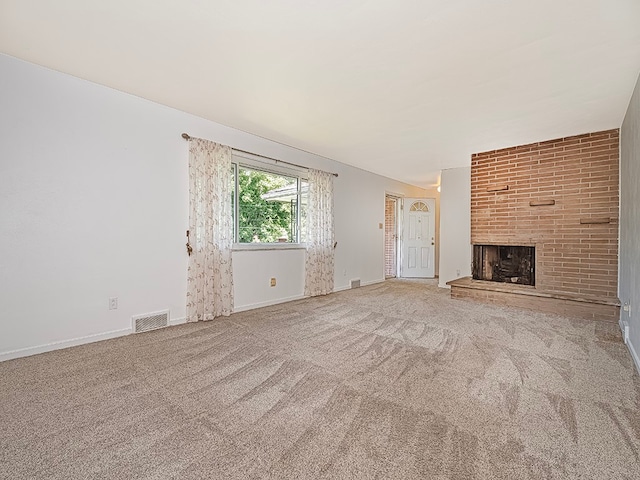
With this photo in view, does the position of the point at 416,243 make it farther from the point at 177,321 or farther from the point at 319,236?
the point at 177,321

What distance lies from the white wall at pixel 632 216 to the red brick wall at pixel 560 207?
0.42 meters

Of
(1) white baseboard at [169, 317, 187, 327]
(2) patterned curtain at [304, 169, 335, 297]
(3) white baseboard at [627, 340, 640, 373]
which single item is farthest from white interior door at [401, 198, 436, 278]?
(1) white baseboard at [169, 317, 187, 327]

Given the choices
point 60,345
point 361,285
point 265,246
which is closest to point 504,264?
point 361,285

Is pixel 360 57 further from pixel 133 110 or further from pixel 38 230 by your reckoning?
pixel 38 230

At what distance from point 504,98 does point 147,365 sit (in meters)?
3.97

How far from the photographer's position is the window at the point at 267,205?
4137 millimetres

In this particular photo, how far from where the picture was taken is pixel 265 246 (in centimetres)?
437

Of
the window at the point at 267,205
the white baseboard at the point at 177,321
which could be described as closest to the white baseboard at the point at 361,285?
the window at the point at 267,205

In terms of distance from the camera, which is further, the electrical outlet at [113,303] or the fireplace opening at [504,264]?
the fireplace opening at [504,264]

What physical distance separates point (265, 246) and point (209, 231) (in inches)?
38.0

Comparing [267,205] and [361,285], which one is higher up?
[267,205]

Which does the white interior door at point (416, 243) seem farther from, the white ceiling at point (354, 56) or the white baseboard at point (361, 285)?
the white ceiling at point (354, 56)

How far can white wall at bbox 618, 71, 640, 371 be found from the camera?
246cm

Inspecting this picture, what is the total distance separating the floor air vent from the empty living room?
2 cm
